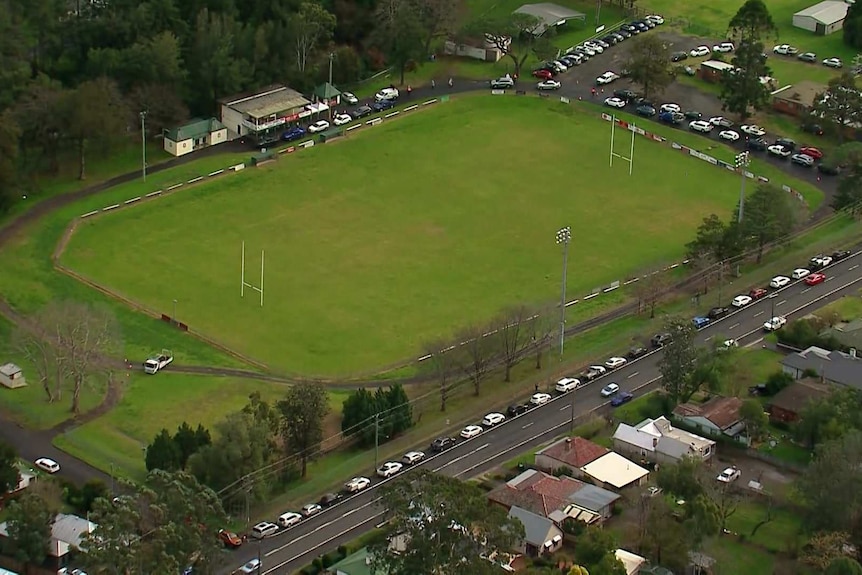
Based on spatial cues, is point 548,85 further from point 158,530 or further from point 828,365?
point 158,530

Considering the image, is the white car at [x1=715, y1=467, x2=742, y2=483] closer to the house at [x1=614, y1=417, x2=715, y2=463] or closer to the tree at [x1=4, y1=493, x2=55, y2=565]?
the house at [x1=614, y1=417, x2=715, y2=463]

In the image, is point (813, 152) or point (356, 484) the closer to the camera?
point (356, 484)

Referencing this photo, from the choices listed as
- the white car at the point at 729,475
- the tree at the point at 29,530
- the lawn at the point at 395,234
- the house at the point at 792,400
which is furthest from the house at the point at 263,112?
the tree at the point at 29,530

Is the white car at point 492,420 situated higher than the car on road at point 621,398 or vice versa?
the car on road at point 621,398

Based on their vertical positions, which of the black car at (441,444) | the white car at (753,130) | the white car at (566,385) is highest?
the white car at (753,130)

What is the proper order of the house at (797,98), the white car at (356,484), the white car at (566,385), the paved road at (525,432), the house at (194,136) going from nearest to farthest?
the paved road at (525,432), the white car at (356,484), the white car at (566,385), the house at (194,136), the house at (797,98)

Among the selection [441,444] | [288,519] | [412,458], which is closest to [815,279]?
[441,444]

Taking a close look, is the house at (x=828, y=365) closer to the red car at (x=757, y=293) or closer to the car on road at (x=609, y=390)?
the red car at (x=757, y=293)
